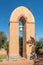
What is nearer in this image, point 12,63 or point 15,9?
point 12,63

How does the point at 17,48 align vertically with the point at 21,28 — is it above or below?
below

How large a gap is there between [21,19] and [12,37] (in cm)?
275

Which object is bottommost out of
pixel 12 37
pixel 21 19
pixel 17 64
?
pixel 17 64

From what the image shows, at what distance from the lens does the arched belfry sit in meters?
23.2

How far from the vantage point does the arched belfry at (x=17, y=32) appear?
2323cm

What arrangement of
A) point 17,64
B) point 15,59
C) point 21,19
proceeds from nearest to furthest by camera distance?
point 17,64
point 15,59
point 21,19

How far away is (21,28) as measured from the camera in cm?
2519

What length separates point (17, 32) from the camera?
2344 centimetres

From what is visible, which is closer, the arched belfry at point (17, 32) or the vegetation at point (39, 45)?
the arched belfry at point (17, 32)

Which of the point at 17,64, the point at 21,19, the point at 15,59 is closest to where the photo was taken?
the point at 17,64

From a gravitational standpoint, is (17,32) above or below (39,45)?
above

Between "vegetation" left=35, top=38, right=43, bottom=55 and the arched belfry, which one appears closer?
the arched belfry

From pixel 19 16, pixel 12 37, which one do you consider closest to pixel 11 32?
pixel 12 37

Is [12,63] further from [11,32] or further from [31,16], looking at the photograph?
[31,16]
